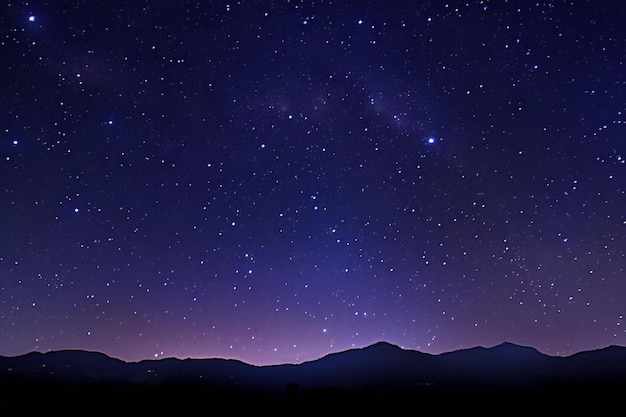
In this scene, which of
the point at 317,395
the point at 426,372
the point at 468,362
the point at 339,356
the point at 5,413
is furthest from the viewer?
the point at 339,356

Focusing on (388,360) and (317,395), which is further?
(388,360)

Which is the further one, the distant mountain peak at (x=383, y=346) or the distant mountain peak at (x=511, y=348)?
the distant mountain peak at (x=383, y=346)

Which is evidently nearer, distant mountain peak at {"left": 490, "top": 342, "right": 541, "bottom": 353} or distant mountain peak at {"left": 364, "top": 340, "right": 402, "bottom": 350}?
distant mountain peak at {"left": 490, "top": 342, "right": 541, "bottom": 353}

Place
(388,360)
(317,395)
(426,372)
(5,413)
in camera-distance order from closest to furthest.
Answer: (5,413) < (317,395) < (426,372) < (388,360)

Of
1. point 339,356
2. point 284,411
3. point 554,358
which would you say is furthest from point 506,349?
point 284,411

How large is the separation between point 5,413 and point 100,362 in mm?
111398

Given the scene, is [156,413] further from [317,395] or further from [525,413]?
[525,413]

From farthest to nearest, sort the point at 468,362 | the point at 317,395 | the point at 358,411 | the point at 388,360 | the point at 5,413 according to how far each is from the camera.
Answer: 1. the point at 388,360
2. the point at 468,362
3. the point at 317,395
4. the point at 358,411
5. the point at 5,413

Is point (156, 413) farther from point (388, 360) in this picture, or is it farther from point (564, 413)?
point (388, 360)

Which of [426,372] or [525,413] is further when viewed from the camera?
[426,372]

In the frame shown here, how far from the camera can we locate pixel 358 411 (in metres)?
14.6

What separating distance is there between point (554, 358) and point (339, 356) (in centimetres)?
5471

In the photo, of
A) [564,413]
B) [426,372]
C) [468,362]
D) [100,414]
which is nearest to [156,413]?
[100,414]

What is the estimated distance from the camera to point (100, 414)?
14.3 meters
